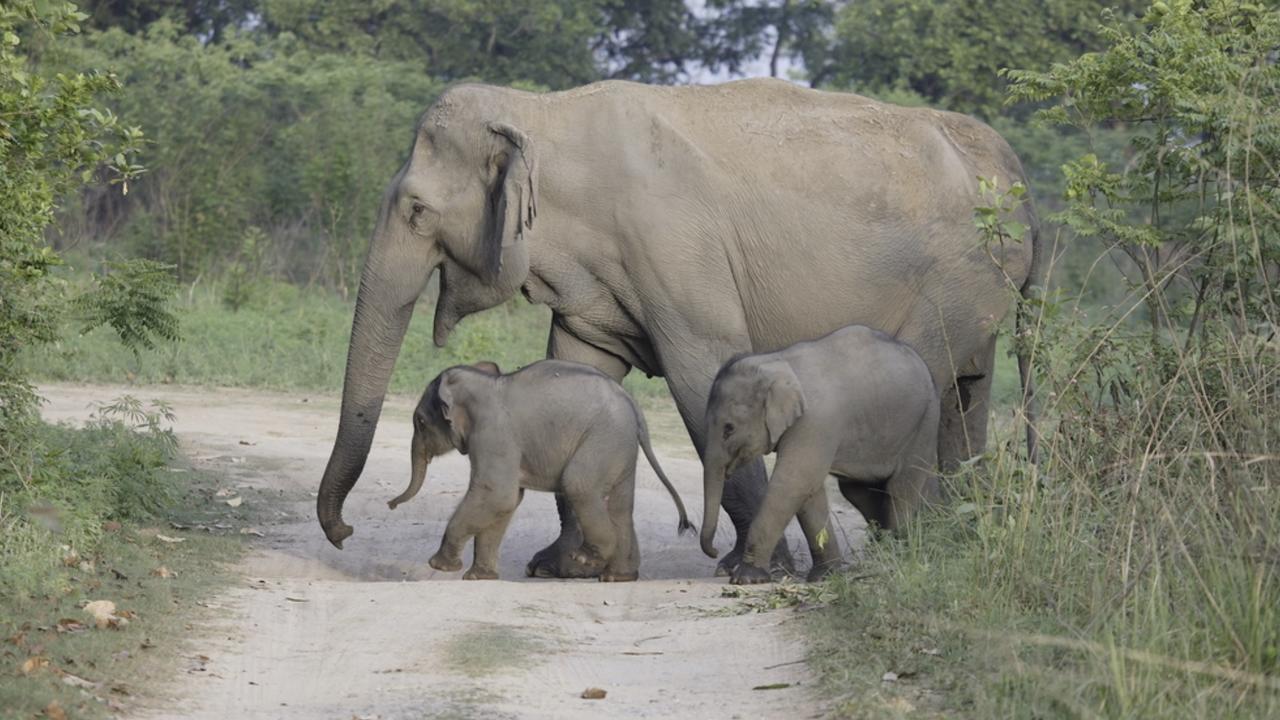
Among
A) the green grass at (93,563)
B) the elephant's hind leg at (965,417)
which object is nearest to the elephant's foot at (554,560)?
the green grass at (93,563)

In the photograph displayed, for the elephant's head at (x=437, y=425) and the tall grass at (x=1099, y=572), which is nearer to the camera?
the tall grass at (x=1099, y=572)

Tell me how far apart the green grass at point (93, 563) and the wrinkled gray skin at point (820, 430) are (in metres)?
2.14

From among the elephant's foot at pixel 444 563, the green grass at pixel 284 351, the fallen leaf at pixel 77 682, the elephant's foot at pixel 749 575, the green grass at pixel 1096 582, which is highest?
the green grass at pixel 1096 582

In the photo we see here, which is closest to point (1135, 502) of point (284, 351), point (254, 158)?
point (284, 351)

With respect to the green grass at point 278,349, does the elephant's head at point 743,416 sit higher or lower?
higher

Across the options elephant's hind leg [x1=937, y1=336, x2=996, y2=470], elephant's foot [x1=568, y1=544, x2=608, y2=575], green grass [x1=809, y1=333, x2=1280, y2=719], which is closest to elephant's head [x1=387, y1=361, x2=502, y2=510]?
elephant's foot [x1=568, y1=544, x2=608, y2=575]

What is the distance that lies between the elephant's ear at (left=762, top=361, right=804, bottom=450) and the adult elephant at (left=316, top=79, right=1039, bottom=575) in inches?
29.4

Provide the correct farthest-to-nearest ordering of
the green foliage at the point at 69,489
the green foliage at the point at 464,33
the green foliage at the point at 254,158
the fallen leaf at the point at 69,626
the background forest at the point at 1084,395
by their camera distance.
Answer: the green foliage at the point at 464,33, the green foliage at the point at 254,158, the green foliage at the point at 69,489, the fallen leaf at the point at 69,626, the background forest at the point at 1084,395

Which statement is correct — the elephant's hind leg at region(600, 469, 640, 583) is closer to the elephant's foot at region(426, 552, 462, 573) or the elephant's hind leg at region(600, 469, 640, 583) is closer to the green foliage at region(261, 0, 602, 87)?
the elephant's foot at region(426, 552, 462, 573)

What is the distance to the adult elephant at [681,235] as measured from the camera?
27.3 feet

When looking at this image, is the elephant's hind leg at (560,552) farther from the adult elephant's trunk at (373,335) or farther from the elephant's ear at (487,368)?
the adult elephant's trunk at (373,335)

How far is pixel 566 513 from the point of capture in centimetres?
864

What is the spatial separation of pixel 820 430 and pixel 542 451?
1247mm

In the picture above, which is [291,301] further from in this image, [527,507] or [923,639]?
[923,639]
